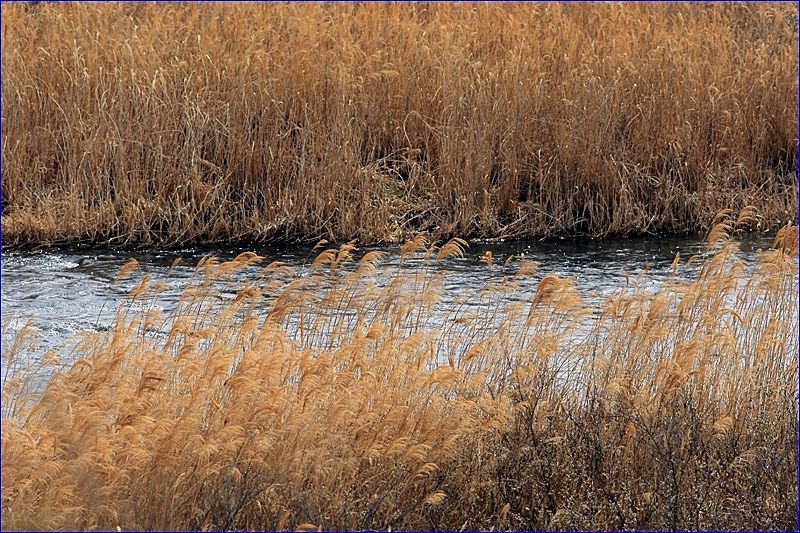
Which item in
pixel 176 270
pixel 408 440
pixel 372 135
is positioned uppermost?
pixel 372 135

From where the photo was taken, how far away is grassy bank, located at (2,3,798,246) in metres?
10.6

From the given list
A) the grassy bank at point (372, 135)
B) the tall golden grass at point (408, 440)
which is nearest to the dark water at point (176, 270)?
the grassy bank at point (372, 135)

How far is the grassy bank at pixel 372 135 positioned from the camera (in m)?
10.6

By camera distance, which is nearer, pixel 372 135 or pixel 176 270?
pixel 176 270

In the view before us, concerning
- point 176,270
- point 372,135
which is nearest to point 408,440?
point 176,270

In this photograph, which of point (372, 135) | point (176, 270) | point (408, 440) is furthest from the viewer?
point (372, 135)

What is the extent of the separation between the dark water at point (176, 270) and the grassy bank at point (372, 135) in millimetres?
318

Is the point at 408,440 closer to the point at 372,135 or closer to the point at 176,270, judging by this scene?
the point at 176,270

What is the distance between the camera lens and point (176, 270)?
9555 mm

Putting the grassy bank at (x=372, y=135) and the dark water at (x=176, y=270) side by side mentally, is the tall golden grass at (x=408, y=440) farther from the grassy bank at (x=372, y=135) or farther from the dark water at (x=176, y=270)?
the grassy bank at (x=372, y=135)

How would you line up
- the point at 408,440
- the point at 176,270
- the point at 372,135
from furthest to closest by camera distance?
the point at 372,135 → the point at 176,270 → the point at 408,440

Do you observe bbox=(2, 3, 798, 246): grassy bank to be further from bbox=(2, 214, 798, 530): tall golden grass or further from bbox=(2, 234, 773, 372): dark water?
bbox=(2, 214, 798, 530): tall golden grass

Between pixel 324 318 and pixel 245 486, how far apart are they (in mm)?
2591

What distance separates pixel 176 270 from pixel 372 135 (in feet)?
10.4
